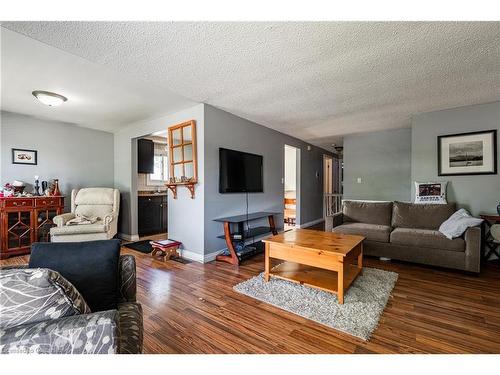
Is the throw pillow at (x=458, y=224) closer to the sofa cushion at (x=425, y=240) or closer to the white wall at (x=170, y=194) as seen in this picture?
the sofa cushion at (x=425, y=240)

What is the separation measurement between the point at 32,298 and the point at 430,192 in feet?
14.4

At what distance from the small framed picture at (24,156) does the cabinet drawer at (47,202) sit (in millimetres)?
764

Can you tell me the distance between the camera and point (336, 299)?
201 centimetres

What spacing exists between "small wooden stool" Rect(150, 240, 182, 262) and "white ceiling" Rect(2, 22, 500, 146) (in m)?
1.98

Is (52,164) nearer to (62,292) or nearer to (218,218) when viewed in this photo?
(218,218)

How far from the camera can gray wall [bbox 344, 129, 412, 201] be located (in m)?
4.71

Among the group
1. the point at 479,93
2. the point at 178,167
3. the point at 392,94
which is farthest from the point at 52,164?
the point at 479,93

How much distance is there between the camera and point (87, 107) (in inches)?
133

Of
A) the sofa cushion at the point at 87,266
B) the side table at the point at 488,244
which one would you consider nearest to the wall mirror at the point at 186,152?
the sofa cushion at the point at 87,266

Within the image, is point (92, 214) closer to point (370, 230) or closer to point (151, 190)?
point (151, 190)

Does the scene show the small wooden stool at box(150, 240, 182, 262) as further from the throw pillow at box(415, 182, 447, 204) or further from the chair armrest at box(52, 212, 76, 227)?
the throw pillow at box(415, 182, 447, 204)

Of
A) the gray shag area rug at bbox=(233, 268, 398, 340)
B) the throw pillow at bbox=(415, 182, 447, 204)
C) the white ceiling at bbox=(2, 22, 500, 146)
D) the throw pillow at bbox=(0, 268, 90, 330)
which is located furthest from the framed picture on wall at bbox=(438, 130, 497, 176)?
the throw pillow at bbox=(0, 268, 90, 330)

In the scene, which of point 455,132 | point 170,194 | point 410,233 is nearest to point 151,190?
point 170,194

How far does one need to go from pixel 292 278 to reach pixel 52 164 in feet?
14.8
